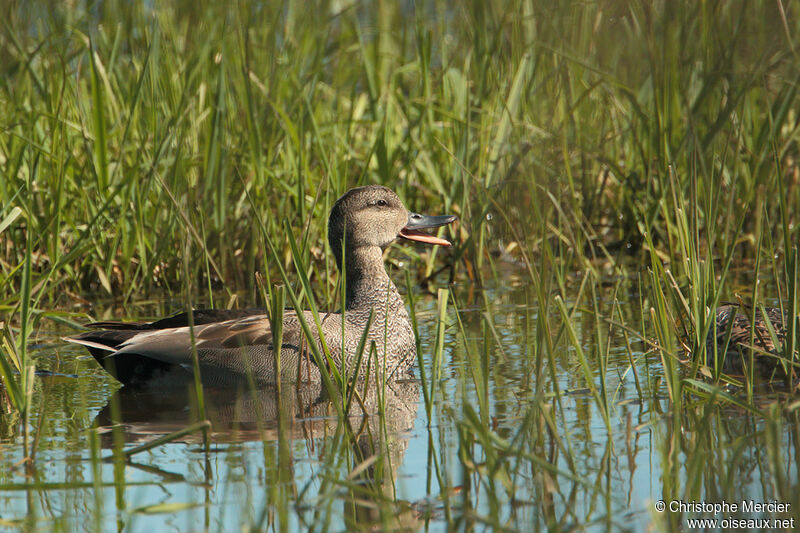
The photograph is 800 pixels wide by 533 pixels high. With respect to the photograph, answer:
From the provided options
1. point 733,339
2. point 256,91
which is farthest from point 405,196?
point 733,339

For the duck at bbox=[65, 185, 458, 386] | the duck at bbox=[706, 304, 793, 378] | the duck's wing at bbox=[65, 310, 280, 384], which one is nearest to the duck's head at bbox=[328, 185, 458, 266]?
the duck at bbox=[65, 185, 458, 386]

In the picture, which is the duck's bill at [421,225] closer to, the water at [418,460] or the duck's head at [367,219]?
the duck's head at [367,219]

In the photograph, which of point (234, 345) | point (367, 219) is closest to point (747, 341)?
point (367, 219)

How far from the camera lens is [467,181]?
643 cm

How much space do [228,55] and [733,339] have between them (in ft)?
12.1

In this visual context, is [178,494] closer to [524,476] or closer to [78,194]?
[524,476]

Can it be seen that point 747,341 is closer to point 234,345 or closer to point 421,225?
point 421,225

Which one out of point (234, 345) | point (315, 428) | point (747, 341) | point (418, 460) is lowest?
point (418, 460)

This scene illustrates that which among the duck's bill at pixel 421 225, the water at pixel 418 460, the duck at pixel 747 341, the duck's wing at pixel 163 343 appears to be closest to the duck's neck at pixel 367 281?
the duck's bill at pixel 421 225

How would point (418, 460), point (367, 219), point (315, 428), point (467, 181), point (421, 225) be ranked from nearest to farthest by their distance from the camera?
point (418, 460), point (315, 428), point (367, 219), point (421, 225), point (467, 181)

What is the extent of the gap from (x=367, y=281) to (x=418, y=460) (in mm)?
2225

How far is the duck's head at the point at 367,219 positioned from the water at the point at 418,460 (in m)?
1.20

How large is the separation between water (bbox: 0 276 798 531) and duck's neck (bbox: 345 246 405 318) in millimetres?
979

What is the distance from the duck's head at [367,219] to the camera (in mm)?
5902
